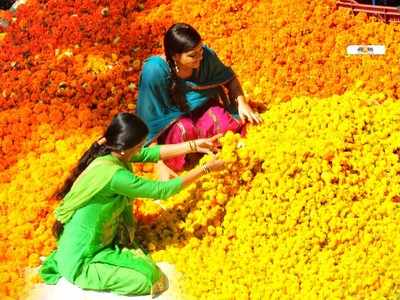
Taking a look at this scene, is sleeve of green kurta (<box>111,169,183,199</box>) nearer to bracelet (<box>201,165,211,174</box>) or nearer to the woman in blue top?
bracelet (<box>201,165,211,174</box>)

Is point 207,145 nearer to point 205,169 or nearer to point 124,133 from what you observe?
point 205,169

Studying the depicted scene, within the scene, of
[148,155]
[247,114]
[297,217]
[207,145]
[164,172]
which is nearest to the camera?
[297,217]

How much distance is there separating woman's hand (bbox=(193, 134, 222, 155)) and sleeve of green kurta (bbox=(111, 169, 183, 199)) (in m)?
0.60

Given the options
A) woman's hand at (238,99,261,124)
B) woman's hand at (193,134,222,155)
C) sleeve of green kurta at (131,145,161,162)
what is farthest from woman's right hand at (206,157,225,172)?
woman's hand at (238,99,261,124)

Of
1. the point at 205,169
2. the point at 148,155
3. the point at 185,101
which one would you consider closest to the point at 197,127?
the point at 185,101

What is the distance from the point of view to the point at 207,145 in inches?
174

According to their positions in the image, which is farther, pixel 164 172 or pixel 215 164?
pixel 164 172

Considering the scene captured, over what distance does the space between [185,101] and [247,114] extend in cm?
43

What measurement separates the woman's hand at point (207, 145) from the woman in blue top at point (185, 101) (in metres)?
0.24

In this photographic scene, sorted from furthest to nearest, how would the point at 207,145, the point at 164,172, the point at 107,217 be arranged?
the point at 164,172 → the point at 207,145 → the point at 107,217

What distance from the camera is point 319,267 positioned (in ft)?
12.7

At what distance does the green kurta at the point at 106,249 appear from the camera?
12.6ft

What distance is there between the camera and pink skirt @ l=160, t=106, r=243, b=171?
4703 millimetres

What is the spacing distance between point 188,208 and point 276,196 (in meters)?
0.54
